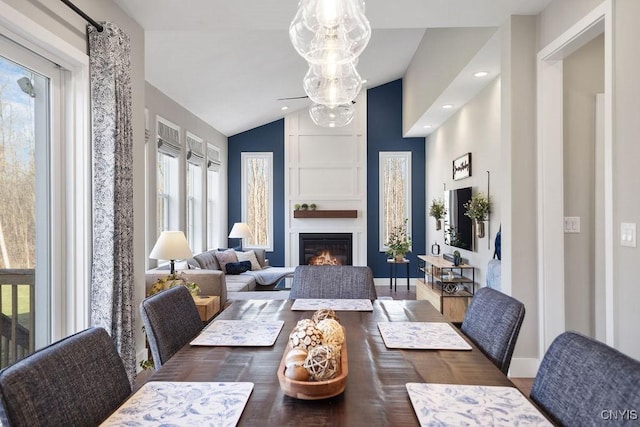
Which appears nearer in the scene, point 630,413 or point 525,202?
point 630,413

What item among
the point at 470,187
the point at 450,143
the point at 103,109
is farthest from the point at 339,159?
the point at 103,109

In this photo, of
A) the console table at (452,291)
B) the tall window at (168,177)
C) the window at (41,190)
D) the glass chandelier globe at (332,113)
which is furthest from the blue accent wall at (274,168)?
the window at (41,190)

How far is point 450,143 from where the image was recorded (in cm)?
567

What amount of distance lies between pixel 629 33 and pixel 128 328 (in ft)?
10.1

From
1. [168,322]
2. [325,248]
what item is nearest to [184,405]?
[168,322]

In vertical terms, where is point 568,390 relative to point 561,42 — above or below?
below

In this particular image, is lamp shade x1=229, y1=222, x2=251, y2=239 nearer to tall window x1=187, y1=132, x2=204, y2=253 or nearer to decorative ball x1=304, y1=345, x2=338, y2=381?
tall window x1=187, y1=132, x2=204, y2=253

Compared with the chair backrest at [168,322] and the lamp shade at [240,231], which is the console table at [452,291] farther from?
the chair backrest at [168,322]

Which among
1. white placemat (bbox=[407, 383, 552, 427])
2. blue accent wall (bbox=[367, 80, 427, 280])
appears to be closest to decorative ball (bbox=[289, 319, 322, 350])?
white placemat (bbox=[407, 383, 552, 427])

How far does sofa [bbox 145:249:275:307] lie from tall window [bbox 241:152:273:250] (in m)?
0.52

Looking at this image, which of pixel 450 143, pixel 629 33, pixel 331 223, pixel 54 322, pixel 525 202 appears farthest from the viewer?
pixel 331 223

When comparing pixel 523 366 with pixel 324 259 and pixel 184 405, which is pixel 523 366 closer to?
pixel 184 405

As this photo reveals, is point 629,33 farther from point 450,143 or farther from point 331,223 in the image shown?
point 331,223

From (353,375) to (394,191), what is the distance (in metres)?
6.17
